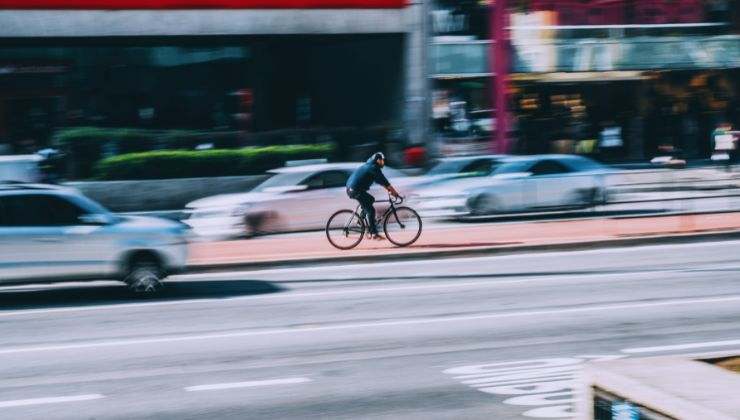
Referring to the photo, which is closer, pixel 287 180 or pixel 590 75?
pixel 287 180

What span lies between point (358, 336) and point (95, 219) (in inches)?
189

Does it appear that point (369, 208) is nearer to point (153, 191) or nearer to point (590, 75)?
point (153, 191)

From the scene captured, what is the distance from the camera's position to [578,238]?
1966cm

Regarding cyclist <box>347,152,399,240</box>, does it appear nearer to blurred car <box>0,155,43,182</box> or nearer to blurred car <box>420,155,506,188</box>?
blurred car <box>420,155,506,188</box>

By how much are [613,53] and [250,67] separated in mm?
11367

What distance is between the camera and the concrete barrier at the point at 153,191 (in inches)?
1064

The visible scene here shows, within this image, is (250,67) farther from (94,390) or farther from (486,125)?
(94,390)

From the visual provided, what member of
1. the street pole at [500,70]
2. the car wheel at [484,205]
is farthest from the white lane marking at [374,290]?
the street pole at [500,70]

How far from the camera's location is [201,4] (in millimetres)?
31297

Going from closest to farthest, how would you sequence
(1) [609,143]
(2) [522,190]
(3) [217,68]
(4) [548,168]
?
1. (2) [522,190]
2. (4) [548,168]
3. (3) [217,68]
4. (1) [609,143]

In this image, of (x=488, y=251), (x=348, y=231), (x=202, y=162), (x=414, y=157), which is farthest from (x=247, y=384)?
(x=414, y=157)

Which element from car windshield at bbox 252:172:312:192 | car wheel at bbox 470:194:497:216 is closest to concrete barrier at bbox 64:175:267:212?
car windshield at bbox 252:172:312:192

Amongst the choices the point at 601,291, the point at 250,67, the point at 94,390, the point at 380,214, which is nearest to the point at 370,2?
the point at 250,67

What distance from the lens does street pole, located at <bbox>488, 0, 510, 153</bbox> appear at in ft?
112
